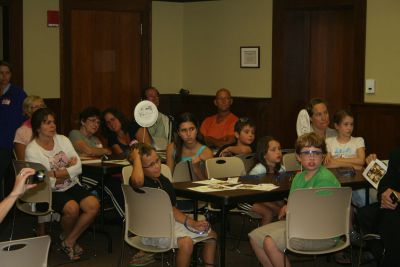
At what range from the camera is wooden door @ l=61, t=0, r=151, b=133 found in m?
9.74

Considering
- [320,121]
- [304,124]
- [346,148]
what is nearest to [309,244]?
[346,148]

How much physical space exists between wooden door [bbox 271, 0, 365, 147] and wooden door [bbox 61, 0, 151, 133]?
6.44ft

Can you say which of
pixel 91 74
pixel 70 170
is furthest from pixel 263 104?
pixel 70 170

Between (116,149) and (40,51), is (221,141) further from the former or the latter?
(40,51)

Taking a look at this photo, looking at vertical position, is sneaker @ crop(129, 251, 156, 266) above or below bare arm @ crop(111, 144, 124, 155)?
below

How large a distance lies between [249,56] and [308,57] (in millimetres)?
793

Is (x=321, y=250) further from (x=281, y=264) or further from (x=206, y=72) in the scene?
(x=206, y=72)

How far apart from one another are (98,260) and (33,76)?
12.1ft

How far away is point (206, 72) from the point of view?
35.6 ft

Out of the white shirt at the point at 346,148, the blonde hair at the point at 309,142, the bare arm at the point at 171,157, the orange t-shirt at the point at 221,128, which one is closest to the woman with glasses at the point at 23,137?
the bare arm at the point at 171,157

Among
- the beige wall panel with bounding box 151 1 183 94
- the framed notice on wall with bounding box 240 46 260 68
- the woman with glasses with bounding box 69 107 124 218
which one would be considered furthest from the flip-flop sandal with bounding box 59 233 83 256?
the beige wall panel with bounding box 151 1 183 94

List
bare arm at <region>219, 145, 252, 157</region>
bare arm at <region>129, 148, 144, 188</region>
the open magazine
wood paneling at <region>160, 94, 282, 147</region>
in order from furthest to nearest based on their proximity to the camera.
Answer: wood paneling at <region>160, 94, 282, 147</region>
bare arm at <region>219, 145, 252, 157</region>
the open magazine
bare arm at <region>129, 148, 144, 188</region>

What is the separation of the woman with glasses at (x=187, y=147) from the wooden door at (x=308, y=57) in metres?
3.31

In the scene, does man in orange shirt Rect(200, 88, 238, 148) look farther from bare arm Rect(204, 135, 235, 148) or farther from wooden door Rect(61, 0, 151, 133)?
wooden door Rect(61, 0, 151, 133)
